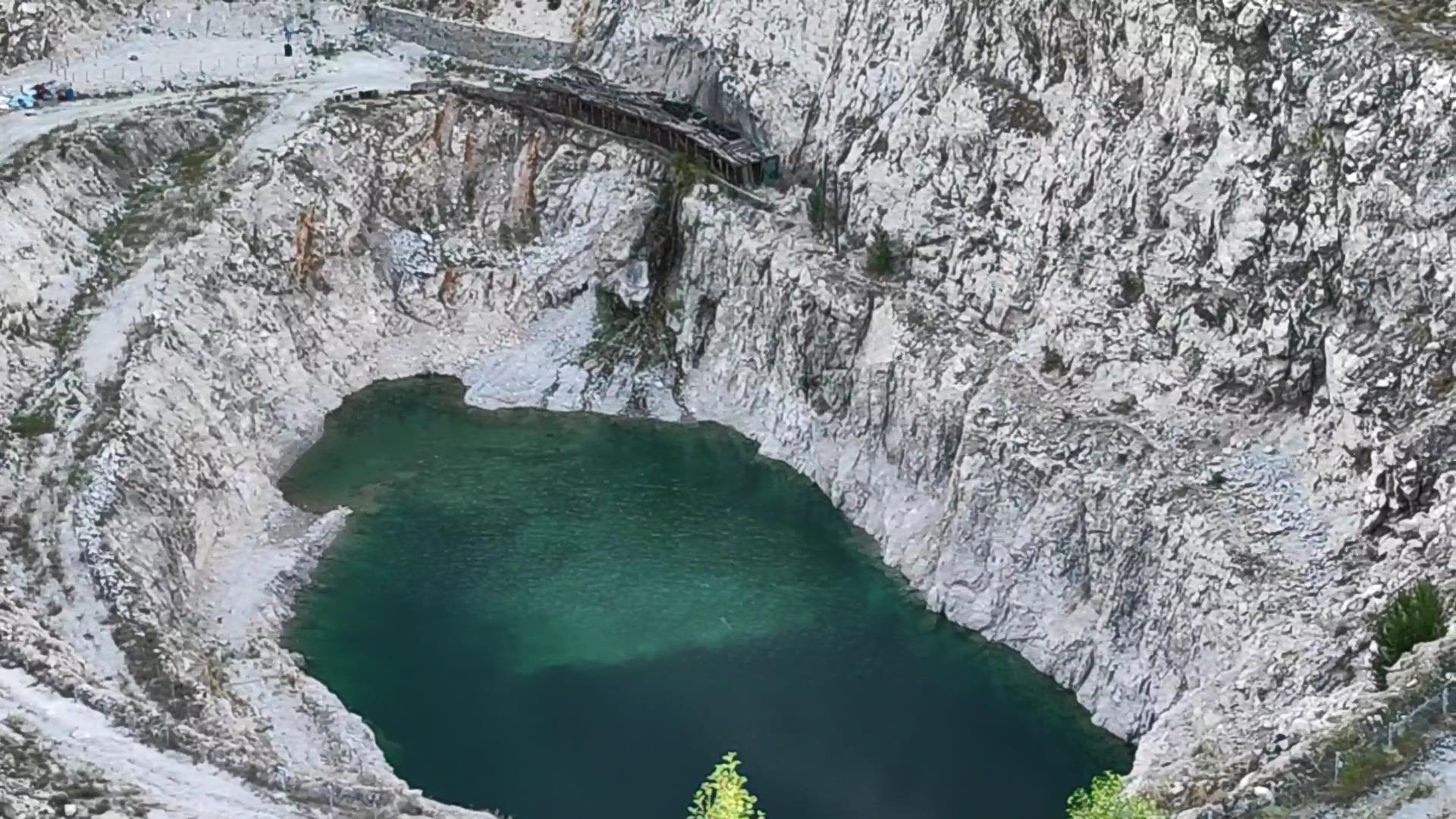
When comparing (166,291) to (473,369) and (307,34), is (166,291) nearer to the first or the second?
(473,369)

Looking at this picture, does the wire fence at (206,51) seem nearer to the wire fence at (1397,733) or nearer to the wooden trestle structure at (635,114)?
the wooden trestle structure at (635,114)

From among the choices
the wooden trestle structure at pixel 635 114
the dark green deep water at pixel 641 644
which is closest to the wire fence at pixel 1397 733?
the dark green deep water at pixel 641 644

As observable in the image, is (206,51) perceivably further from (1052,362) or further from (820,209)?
(1052,362)

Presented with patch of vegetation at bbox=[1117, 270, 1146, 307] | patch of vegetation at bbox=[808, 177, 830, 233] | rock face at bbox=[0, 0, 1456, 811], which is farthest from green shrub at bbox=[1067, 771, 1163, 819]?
patch of vegetation at bbox=[808, 177, 830, 233]

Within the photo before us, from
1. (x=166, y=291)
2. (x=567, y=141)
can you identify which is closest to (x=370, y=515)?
(x=166, y=291)

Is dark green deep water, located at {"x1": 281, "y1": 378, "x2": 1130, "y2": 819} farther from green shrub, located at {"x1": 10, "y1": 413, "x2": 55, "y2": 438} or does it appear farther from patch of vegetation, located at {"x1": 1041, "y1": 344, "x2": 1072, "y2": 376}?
green shrub, located at {"x1": 10, "y1": 413, "x2": 55, "y2": 438}
